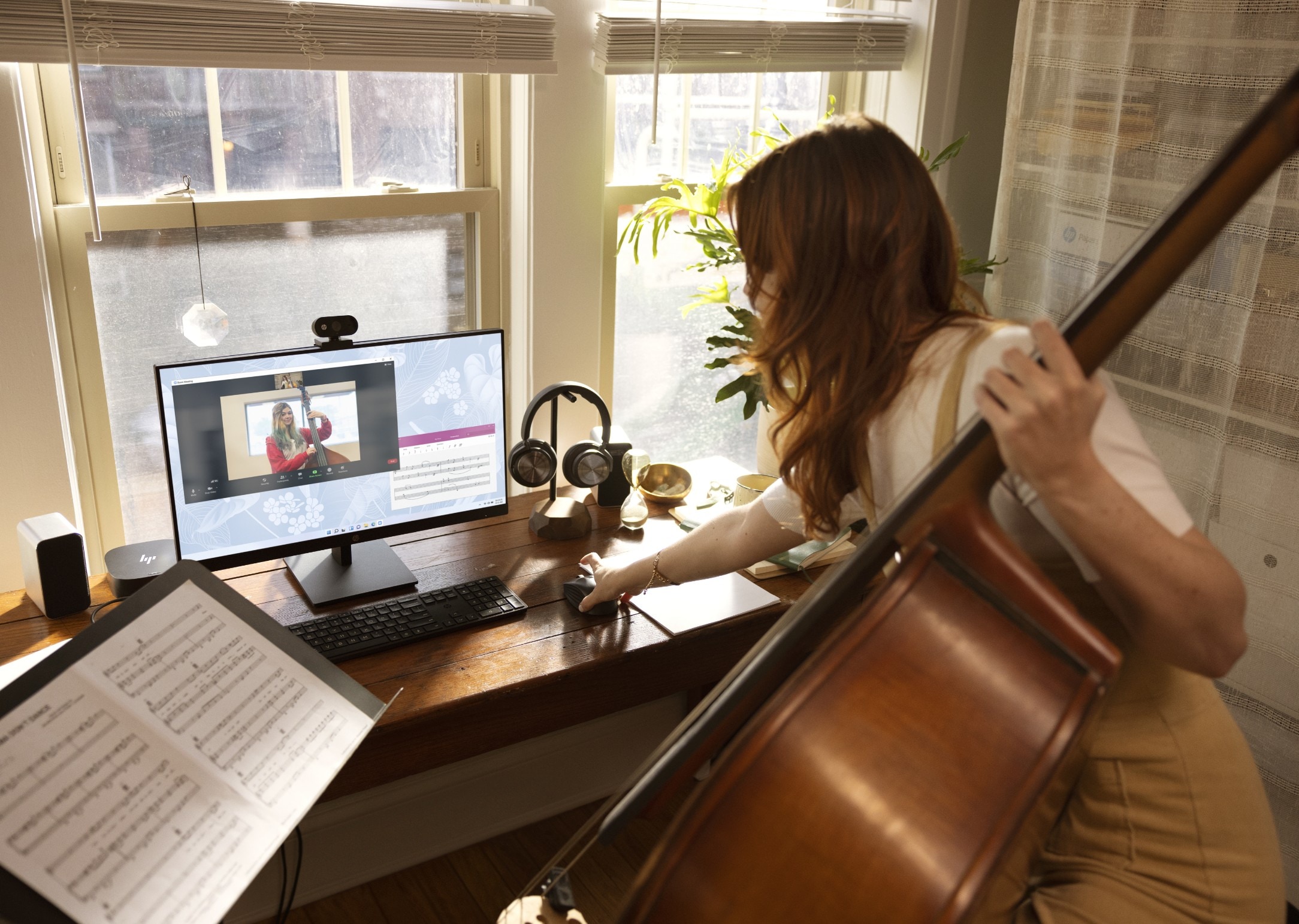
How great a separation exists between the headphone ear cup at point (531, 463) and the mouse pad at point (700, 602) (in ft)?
1.04

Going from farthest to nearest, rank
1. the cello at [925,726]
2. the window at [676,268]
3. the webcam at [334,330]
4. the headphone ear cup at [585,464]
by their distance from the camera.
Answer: the window at [676,268] → the headphone ear cup at [585,464] → the webcam at [334,330] → the cello at [925,726]

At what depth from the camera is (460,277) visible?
2.30 metres

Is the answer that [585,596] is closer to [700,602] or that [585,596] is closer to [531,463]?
[700,602]

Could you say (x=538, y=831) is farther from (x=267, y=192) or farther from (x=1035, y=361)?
(x=1035, y=361)

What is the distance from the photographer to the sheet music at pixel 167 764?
0.93 m

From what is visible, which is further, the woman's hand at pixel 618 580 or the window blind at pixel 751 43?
the window blind at pixel 751 43

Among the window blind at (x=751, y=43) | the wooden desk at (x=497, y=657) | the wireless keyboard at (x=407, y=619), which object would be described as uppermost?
the window blind at (x=751, y=43)

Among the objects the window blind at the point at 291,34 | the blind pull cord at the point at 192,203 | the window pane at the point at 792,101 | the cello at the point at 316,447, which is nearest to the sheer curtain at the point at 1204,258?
the window pane at the point at 792,101

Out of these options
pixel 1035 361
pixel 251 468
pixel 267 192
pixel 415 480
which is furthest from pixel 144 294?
pixel 1035 361

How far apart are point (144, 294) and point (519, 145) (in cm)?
78

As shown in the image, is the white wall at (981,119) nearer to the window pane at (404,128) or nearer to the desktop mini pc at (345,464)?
the window pane at (404,128)

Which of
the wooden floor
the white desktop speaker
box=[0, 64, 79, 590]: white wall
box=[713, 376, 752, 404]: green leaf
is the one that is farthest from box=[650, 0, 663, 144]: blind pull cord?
the wooden floor

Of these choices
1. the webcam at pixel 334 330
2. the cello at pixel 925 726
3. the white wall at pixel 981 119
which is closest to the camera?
the cello at pixel 925 726

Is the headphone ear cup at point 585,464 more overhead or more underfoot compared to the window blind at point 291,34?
more underfoot
